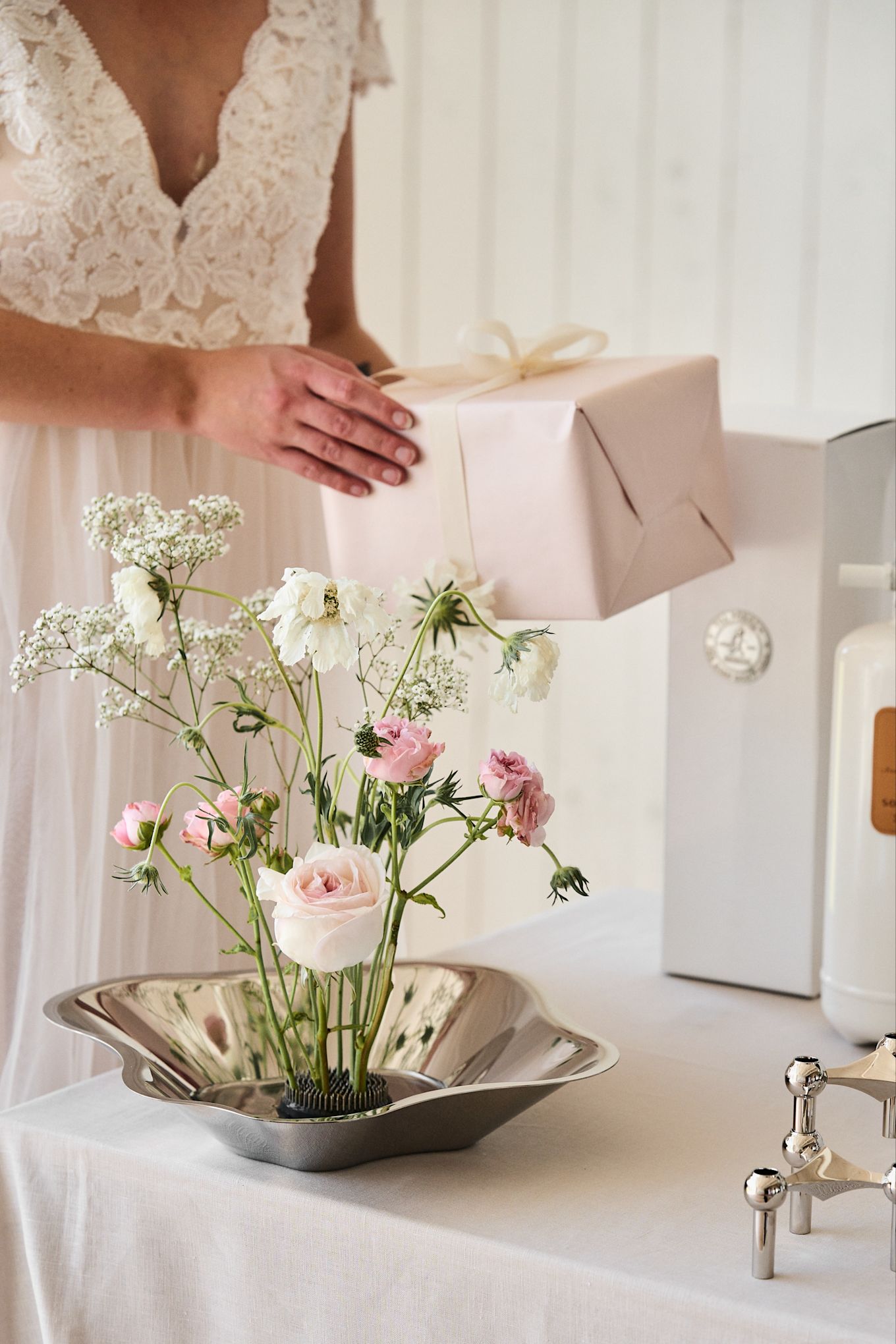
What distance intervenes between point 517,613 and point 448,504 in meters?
0.07

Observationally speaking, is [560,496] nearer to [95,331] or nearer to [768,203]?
[95,331]

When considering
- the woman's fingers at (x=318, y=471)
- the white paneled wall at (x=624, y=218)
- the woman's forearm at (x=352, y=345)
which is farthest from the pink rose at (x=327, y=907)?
the white paneled wall at (x=624, y=218)

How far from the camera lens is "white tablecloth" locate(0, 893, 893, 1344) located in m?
0.52

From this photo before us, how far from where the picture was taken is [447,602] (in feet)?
2.42

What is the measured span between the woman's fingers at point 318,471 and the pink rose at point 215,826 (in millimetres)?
284

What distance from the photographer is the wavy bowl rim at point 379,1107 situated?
0.58 meters

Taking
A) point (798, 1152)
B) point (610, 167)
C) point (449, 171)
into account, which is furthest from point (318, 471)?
point (449, 171)

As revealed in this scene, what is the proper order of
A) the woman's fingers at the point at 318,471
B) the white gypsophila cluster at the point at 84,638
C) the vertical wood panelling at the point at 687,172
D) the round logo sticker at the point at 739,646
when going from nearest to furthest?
the white gypsophila cluster at the point at 84,638
the woman's fingers at the point at 318,471
the round logo sticker at the point at 739,646
the vertical wood panelling at the point at 687,172

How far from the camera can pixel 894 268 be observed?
1.67 meters

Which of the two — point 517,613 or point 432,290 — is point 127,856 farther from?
point 432,290

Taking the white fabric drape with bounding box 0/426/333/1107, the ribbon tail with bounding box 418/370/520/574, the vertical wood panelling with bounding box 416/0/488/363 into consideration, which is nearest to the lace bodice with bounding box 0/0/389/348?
the white fabric drape with bounding box 0/426/333/1107

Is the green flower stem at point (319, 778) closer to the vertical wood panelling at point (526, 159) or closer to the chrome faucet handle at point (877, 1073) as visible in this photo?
the chrome faucet handle at point (877, 1073)

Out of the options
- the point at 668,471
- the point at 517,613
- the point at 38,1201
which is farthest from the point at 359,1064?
the point at 668,471

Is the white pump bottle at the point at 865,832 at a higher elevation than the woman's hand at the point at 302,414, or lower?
lower
